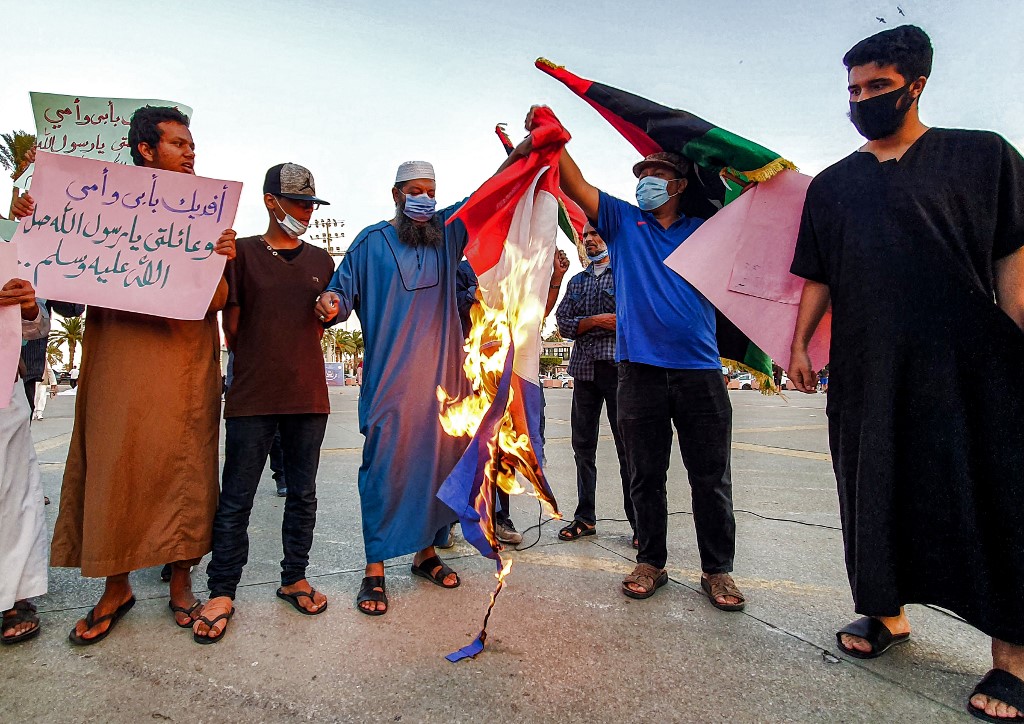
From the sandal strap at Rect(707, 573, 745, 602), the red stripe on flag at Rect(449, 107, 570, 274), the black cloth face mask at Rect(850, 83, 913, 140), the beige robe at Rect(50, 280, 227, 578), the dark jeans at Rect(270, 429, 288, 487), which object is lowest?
the dark jeans at Rect(270, 429, 288, 487)

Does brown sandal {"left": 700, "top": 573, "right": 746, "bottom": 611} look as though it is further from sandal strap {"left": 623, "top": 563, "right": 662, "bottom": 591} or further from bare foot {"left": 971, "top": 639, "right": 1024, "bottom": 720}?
bare foot {"left": 971, "top": 639, "right": 1024, "bottom": 720}

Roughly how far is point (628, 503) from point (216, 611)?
2403mm

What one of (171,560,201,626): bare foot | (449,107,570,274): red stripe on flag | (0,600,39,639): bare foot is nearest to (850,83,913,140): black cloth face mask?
(449,107,570,274): red stripe on flag

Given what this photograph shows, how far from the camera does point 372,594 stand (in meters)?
2.63

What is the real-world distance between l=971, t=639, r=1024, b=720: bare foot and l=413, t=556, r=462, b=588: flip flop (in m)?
2.00

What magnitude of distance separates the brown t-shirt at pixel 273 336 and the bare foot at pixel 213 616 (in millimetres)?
760

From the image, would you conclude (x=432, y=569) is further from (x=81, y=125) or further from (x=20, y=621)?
(x=81, y=125)

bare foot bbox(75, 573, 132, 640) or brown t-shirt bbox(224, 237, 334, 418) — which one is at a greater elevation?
brown t-shirt bbox(224, 237, 334, 418)

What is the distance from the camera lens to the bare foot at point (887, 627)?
2174 millimetres

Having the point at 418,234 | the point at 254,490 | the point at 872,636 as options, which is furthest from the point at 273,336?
the point at 872,636

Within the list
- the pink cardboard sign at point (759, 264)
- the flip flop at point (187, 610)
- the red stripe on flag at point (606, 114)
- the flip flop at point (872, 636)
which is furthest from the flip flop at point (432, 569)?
the red stripe on flag at point (606, 114)

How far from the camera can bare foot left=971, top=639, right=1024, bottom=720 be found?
5.87ft

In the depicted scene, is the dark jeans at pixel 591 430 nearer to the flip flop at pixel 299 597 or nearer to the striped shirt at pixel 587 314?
the striped shirt at pixel 587 314

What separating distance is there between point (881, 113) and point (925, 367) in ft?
3.20
